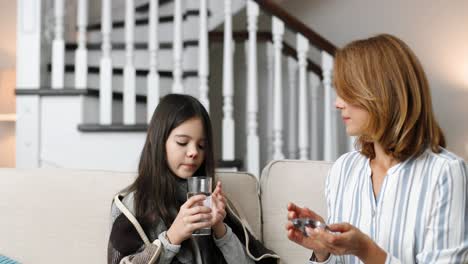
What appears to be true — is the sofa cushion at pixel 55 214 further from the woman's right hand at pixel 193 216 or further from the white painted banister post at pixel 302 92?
the white painted banister post at pixel 302 92

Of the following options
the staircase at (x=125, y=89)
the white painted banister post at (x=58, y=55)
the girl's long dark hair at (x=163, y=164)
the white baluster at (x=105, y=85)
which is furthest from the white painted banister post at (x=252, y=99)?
the girl's long dark hair at (x=163, y=164)

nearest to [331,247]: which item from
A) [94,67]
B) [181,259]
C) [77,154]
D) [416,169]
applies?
[416,169]

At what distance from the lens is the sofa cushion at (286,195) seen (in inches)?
69.4

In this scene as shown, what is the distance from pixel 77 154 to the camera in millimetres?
2896

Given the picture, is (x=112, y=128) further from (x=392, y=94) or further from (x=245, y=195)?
(x=392, y=94)

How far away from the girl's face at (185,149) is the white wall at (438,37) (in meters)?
2.49

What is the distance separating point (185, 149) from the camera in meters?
1.65

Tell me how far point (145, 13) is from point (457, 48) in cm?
201

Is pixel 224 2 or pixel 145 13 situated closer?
pixel 224 2

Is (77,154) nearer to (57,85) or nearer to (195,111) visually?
(57,85)

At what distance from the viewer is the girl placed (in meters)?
1.46

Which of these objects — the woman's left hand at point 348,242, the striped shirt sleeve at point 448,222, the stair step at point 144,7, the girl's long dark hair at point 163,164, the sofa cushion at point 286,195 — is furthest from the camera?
the stair step at point 144,7

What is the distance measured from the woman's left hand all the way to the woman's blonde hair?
255mm

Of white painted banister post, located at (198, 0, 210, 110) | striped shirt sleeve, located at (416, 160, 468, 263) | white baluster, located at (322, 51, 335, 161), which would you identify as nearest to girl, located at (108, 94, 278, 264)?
striped shirt sleeve, located at (416, 160, 468, 263)
